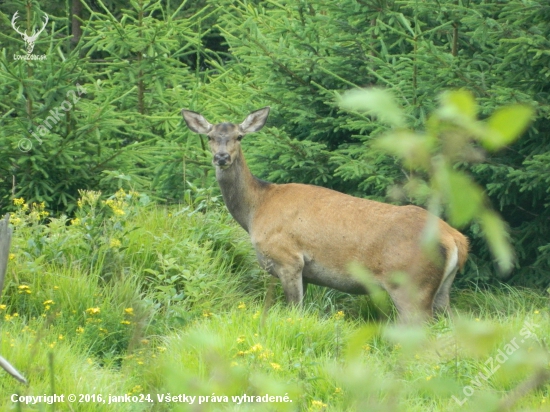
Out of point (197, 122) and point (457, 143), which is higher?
point (457, 143)

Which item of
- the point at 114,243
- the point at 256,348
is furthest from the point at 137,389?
the point at 114,243

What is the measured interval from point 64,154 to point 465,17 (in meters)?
4.08

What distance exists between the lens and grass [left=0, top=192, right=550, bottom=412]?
4.66 m

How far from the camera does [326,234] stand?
7.30 meters

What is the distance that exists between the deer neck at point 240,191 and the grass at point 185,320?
221 millimetres

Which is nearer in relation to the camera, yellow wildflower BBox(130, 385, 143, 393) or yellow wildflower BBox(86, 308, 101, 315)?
yellow wildflower BBox(130, 385, 143, 393)

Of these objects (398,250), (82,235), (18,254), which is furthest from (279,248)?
(18,254)

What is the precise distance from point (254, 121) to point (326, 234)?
146 cm

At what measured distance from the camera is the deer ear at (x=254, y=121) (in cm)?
802

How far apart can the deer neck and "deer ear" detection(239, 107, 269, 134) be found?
0.28 meters

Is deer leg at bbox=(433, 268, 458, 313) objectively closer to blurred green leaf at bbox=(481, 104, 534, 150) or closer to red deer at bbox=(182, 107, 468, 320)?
red deer at bbox=(182, 107, 468, 320)

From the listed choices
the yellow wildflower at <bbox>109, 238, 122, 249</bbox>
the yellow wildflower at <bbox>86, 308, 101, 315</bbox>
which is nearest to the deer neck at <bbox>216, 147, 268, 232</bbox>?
the yellow wildflower at <bbox>109, 238, 122, 249</bbox>

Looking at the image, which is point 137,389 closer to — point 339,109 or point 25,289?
point 25,289

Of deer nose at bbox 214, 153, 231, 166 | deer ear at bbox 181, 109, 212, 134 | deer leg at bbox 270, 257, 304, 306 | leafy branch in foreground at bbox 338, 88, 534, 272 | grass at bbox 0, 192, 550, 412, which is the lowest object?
deer leg at bbox 270, 257, 304, 306
